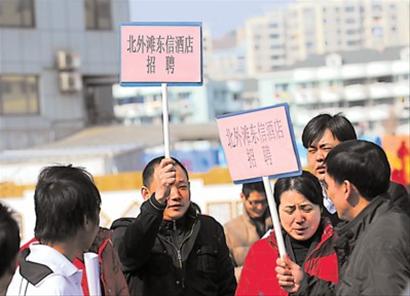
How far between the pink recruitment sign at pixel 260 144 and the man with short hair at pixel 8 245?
138 cm

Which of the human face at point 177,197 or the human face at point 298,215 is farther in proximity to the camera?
the human face at point 177,197

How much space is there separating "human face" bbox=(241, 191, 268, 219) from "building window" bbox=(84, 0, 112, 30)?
27044 mm

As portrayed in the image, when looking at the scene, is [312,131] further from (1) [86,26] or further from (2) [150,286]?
(1) [86,26]

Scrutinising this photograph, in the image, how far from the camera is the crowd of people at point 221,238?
3.22 metres

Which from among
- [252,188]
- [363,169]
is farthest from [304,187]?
[252,188]

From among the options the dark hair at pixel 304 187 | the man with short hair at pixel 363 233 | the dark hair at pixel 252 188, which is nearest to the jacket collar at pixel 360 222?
the man with short hair at pixel 363 233

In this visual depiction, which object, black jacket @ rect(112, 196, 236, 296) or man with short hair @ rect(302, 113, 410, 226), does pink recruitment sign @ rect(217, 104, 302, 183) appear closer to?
black jacket @ rect(112, 196, 236, 296)

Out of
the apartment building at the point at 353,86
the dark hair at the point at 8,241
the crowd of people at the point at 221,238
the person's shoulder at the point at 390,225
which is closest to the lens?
the dark hair at the point at 8,241

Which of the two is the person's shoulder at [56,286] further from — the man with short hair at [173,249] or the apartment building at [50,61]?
the apartment building at [50,61]

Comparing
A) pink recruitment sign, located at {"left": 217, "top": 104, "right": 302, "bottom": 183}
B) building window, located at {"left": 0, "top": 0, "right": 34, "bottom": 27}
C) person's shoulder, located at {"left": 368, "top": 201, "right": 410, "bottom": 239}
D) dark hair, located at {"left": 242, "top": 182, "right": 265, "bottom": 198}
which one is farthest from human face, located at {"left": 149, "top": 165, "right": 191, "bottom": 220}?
building window, located at {"left": 0, "top": 0, "right": 34, "bottom": 27}

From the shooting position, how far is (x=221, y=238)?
4.80m

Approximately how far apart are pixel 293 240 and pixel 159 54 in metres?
1.25

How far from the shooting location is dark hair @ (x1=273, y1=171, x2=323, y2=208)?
4273 mm

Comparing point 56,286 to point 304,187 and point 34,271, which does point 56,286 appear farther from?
point 304,187
